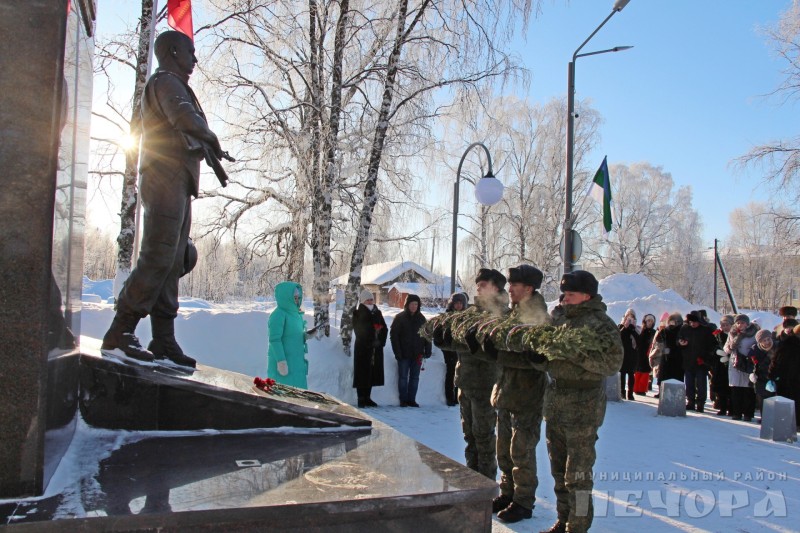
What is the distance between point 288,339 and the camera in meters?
6.22

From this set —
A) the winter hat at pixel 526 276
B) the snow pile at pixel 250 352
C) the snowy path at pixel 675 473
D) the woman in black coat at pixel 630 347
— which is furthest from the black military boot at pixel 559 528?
the woman in black coat at pixel 630 347

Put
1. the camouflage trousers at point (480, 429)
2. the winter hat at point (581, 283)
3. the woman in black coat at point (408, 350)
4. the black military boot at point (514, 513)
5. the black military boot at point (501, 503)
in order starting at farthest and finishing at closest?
the woman in black coat at point (408, 350)
the camouflage trousers at point (480, 429)
the black military boot at point (501, 503)
the black military boot at point (514, 513)
the winter hat at point (581, 283)

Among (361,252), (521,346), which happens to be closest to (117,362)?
(521,346)

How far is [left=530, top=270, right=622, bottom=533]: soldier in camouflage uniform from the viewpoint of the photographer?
12.9 ft

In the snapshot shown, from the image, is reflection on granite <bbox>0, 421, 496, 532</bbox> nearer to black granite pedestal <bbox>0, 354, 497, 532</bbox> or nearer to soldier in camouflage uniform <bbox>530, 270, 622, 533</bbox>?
black granite pedestal <bbox>0, 354, 497, 532</bbox>

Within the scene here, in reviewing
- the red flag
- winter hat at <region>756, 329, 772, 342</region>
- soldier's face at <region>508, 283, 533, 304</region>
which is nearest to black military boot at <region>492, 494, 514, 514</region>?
soldier's face at <region>508, 283, 533, 304</region>

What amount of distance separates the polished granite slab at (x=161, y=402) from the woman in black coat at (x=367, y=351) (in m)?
6.25

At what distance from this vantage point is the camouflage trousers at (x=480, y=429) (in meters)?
5.08

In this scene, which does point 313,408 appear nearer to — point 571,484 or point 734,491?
point 571,484

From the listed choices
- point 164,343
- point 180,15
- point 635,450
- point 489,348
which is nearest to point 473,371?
point 489,348

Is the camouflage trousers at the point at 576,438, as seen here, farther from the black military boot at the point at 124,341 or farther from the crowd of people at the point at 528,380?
the black military boot at the point at 124,341

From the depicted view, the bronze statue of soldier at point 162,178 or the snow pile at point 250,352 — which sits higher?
the bronze statue of soldier at point 162,178

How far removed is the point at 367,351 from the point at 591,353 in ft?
20.1

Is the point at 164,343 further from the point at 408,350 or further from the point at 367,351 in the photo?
the point at 408,350
